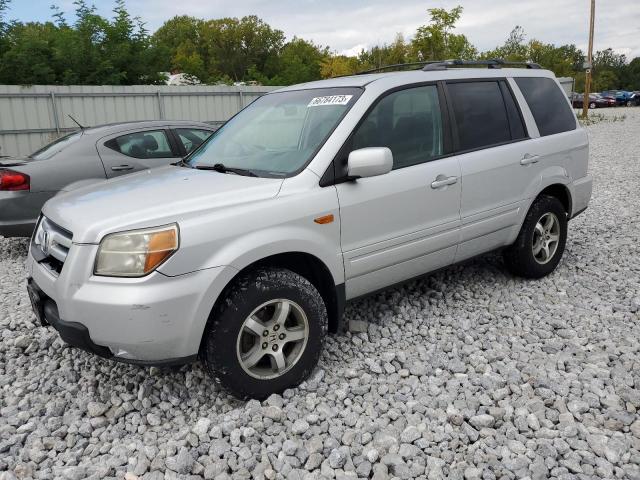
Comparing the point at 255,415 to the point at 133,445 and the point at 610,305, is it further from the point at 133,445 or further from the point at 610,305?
the point at 610,305

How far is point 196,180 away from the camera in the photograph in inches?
129

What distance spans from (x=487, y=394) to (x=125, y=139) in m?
5.12

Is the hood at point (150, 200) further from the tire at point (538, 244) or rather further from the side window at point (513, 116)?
the tire at point (538, 244)

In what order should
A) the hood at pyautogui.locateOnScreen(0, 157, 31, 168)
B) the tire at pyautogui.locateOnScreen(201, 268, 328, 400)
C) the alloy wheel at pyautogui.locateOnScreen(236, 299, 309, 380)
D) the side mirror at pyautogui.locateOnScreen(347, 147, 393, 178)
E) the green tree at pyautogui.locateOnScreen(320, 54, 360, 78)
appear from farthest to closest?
the green tree at pyautogui.locateOnScreen(320, 54, 360, 78), the hood at pyautogui.locateOnScreen(0, 157, 31, 168), the side mirror at pyautogui.locateOnScreen(347, 147, 393, 178), the alloy wheel at pyautogui.locateOnScreen(236, 299, 309, 380), the tire at pyautogui.locateOnScreen(201, 268, 328, 400)

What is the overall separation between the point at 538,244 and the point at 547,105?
1190mm

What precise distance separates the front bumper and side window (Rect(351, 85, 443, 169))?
1.37m

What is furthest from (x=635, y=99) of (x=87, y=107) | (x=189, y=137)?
(x=189, y=137)

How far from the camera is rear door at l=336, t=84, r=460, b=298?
11.0 feet

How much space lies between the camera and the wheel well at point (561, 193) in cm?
478

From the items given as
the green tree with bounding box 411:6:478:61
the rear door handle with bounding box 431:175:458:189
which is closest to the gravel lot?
the rear door handle with bounding box 431:175:458:189

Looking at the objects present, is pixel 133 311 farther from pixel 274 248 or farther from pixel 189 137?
pixel 189 137

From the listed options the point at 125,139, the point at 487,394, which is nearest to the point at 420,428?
the point at 487,394

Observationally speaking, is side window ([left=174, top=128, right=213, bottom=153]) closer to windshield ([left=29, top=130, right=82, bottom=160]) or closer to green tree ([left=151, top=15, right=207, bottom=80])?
windshield ([left=29, top=130, right=82, bottom=160])

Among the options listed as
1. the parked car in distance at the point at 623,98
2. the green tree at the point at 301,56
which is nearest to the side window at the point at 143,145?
the green tree at the point at 301,56
